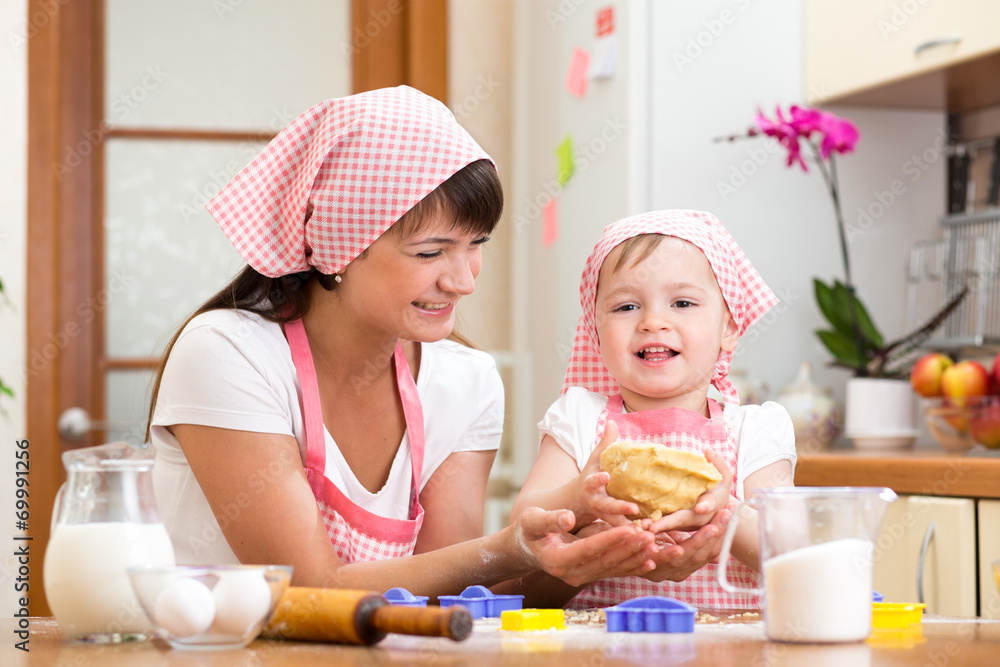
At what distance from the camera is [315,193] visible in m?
1.29

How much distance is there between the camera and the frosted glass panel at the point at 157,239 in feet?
10.1

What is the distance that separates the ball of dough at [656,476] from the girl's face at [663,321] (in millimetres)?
269

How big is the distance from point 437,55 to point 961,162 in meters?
1.50

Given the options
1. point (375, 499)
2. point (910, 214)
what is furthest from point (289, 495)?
point (910, 214)

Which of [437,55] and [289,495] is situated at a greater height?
[437,55]

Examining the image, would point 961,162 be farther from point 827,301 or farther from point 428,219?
point 428,219

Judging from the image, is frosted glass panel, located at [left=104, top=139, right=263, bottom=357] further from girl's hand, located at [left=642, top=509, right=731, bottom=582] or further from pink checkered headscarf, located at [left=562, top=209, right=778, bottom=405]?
girl's hand, located at [left=642, top=509, right=731, bottom=582]

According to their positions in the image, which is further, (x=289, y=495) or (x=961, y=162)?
(x=961, y=162)

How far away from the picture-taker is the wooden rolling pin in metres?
0.68

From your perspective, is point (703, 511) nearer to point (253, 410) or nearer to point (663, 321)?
point (663, 321)

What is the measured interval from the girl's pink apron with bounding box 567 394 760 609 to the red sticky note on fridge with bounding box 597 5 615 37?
4.81 ft

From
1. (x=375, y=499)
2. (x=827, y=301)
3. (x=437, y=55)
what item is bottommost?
(x=375, y=499)

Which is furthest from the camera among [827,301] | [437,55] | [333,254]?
[437,55]

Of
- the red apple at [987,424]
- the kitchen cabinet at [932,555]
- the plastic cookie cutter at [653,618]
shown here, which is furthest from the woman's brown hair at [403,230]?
the red apple at [987,424]
